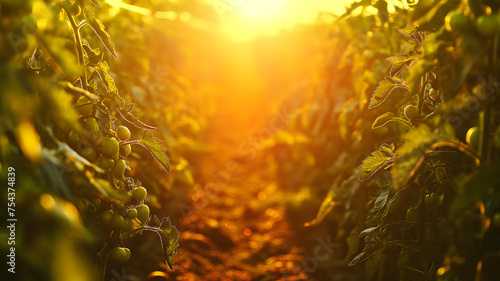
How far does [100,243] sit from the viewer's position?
1347 mm

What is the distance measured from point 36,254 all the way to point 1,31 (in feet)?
1.52

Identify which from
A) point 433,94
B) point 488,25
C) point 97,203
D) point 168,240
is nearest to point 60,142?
point 97,203

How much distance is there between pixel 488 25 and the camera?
2.90 ft

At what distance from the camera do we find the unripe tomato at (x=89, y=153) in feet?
4.03

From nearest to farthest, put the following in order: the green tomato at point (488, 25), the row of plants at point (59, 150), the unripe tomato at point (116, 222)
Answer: the row of plants at point (59, 150)
the green tomato at point (488, 25)
the unripe tomato at point (116, 222)

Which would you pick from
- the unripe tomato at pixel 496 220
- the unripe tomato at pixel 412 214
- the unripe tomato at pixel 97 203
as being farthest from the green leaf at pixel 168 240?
the unripe tomato at pixel 496 220

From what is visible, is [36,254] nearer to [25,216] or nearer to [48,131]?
[25,216]

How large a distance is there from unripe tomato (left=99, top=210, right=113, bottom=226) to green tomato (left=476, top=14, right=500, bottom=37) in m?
1.22

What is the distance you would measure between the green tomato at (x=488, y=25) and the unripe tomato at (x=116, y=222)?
47.0 inches

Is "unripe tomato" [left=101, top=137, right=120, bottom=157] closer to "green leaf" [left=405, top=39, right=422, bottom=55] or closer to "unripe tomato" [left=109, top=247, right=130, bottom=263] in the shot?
"unripe tomato" [left=109, top=247, right=130, bottom=263]

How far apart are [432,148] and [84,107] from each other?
1.06m

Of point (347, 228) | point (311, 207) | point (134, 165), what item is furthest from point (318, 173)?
point (134, 165)

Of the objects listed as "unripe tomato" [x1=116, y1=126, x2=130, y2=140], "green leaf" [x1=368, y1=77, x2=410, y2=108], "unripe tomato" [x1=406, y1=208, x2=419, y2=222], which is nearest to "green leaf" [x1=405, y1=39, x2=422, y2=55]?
"green leaf" [x1=368, y1=77, x2=410, y2=108]

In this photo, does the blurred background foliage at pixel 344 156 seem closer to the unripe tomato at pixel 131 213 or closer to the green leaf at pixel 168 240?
the unripe tomato at pixel 131 213
